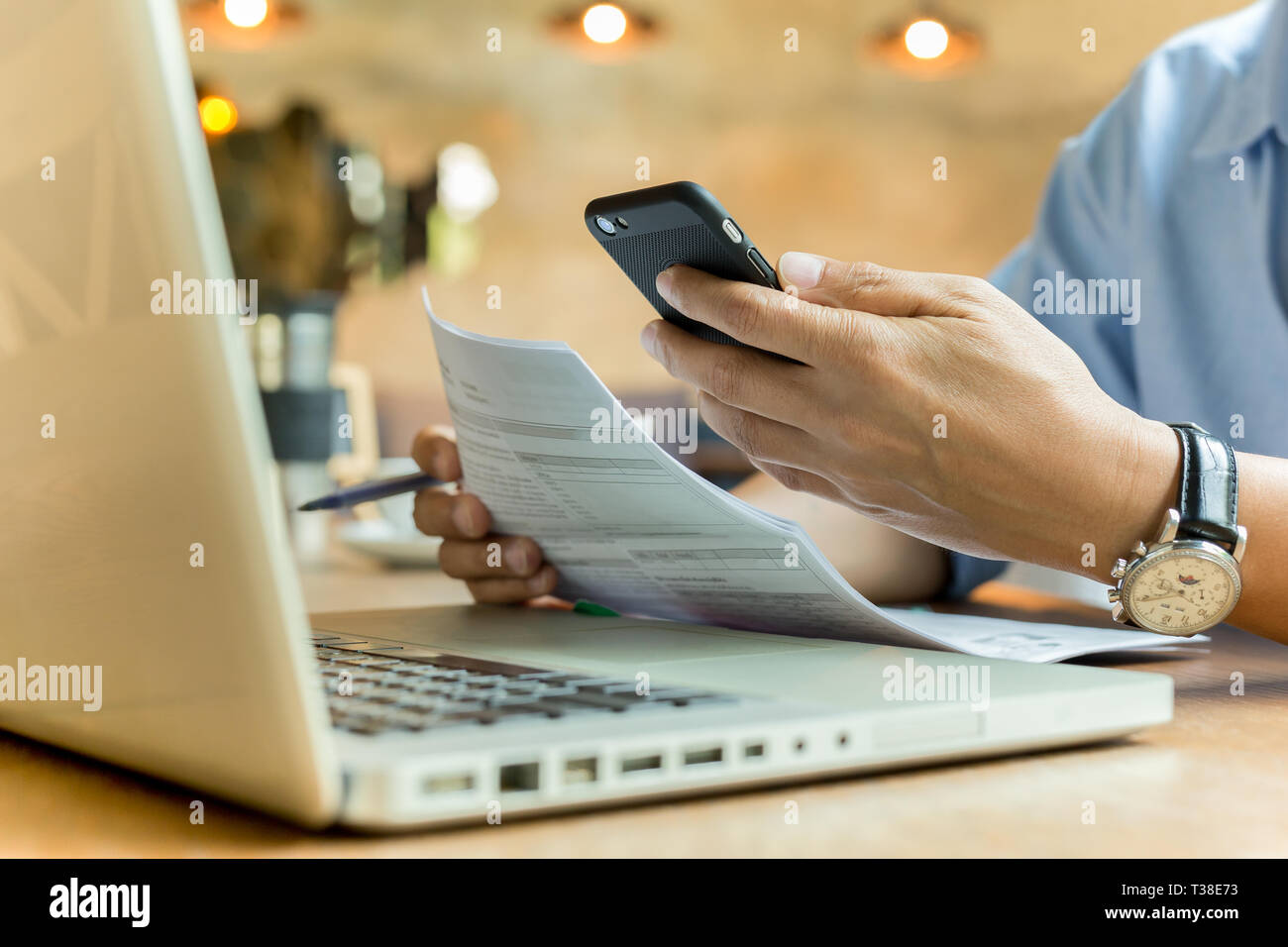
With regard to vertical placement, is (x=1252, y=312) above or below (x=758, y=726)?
above

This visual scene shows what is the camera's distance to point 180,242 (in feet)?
0.69

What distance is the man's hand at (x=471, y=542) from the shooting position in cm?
67

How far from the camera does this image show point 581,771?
27 cm

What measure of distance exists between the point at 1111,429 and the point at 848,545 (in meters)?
0.34

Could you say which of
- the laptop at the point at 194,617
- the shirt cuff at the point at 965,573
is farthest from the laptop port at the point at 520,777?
the shirt cuff at the point at 965,573

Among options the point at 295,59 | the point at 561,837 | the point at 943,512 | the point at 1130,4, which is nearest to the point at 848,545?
the point at 943,512

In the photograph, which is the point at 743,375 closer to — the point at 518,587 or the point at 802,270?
the point at 802,270

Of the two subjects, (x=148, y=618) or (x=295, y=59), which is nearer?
(x=148, y=618)

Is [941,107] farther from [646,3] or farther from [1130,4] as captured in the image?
[646,3]

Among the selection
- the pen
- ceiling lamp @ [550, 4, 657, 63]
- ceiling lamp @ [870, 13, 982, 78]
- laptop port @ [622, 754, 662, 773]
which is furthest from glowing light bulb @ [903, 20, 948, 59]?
laptop port @ [622, 754, 662, 773]

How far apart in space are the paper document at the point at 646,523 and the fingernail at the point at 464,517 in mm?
78

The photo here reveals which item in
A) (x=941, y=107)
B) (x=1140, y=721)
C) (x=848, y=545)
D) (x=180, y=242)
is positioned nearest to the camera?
(x=180, y=242)

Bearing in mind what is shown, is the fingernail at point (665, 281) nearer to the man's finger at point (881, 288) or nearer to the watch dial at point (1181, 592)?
the man's finger at point (881, 288)

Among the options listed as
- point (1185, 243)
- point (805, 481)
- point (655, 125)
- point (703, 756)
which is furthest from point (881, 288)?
point (655, 125)
